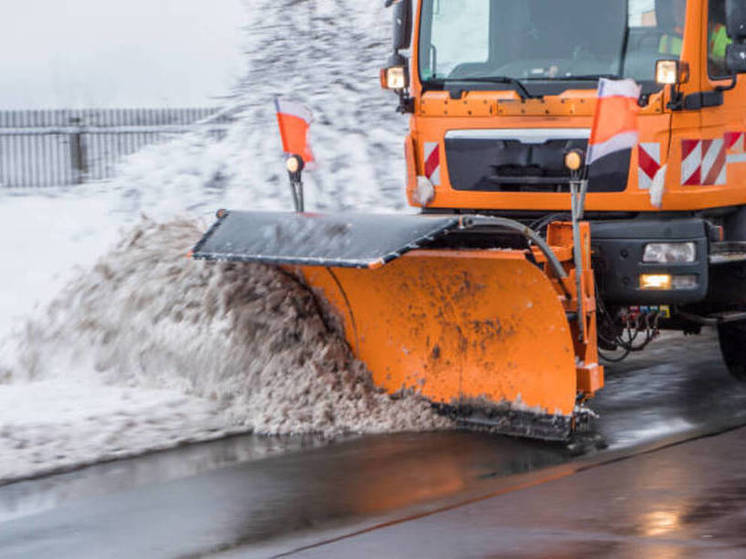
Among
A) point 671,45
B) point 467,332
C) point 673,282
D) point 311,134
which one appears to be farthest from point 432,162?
point 311,134

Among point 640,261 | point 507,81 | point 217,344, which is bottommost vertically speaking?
point 217,344

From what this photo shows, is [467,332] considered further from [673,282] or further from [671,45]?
[671,45]

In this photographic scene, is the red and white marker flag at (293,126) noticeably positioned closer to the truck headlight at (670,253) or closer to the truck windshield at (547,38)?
the truck windshield at (547,38)

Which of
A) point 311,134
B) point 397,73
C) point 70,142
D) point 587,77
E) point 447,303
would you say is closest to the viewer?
point 447,303

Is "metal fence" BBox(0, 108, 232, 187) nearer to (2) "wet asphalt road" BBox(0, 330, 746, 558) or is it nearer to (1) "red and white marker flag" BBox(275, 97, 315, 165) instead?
(1) "red and white marker flag" BBox(275, 97, 315, 165)

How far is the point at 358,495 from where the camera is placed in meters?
Answer: 5.62

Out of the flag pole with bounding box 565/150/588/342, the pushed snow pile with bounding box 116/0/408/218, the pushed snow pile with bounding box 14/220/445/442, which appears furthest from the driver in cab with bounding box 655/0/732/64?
the pushed snow pile with bounding box 116/0/408/218

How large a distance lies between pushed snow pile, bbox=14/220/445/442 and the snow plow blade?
18 centimetres

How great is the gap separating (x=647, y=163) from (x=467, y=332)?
1451 millimetres

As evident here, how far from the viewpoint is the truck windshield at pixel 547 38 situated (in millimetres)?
7367

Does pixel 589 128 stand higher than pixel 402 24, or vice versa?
pixel 402 24

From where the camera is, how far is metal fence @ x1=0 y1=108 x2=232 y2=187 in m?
20.5

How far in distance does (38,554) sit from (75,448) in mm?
1605

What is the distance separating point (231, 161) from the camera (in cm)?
1653
